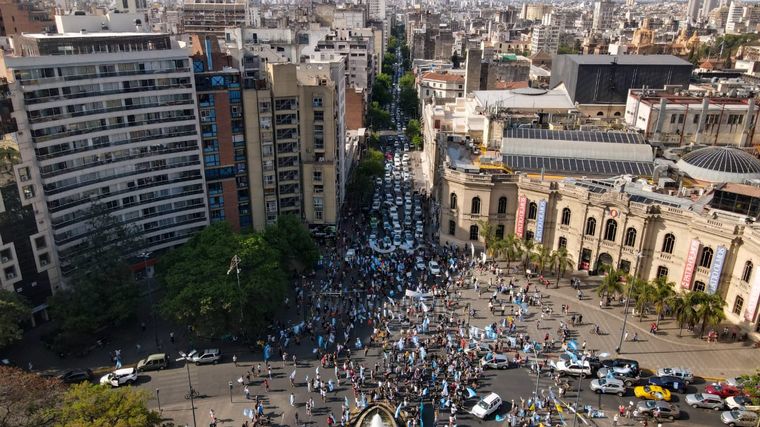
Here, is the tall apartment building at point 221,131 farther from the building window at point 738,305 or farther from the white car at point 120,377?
the building window at point 738,305

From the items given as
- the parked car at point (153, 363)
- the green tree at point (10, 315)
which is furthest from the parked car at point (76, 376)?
the green tree at point (10, 315)

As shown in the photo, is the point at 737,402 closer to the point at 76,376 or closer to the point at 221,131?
the point at 76,376

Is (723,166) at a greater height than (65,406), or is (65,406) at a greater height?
(723,166)

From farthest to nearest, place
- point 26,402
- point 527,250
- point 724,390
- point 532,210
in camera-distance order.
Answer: point 532,210
point 527,250
point 724,390
point 26,402

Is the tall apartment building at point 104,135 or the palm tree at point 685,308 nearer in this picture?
the palm tree at point 685,308

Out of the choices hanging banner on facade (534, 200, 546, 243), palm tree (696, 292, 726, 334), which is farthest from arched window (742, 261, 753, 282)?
hanging banner on facade (534, 200, 546, 243)

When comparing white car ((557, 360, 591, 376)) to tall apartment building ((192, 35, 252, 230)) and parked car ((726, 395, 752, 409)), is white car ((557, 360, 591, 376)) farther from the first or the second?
tall apartment building ((192, 35, 252, 230))

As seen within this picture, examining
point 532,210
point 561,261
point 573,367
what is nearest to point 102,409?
point 573,367

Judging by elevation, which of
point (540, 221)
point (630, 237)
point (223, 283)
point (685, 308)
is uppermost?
point (630, 237)
